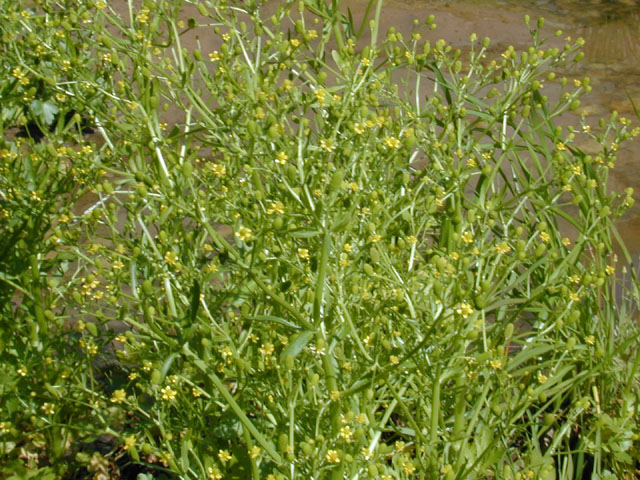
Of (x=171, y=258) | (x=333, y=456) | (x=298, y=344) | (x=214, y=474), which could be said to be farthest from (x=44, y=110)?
(x=333, y=456)

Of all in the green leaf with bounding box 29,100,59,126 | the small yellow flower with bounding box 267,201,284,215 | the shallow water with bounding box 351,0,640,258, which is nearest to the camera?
the small yellow flower with bounding box 267,201,284,215

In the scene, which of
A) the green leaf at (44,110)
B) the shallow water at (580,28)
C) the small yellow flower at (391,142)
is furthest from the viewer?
the shallow water at (580,28)

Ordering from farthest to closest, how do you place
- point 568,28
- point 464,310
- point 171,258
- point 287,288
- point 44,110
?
point 568,28
point 44,110
point 287,288
point 171,258
point 464,310

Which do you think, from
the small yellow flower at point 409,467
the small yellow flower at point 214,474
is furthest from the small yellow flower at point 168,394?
the small yellow flower at point 409,467

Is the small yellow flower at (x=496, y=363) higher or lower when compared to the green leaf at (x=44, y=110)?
higher

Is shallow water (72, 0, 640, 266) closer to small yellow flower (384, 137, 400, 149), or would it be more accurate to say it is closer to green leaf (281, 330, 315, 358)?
small yellow flower (384, 137, 400, 149)

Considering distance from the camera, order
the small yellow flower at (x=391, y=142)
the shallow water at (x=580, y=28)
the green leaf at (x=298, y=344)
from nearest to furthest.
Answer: the green leaf at (x=298, y=344) < the small yellow flower at (x=391, y=142) < the shallow water at (x=580, y=28)

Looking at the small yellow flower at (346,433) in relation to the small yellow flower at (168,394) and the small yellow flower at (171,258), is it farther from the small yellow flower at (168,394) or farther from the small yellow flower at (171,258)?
the small yellow flower at (171,258)

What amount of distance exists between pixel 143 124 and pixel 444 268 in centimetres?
87

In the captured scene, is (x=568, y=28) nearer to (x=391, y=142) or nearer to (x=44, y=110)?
(x=44, y=110)

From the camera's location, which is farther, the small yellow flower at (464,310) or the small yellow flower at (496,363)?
the small yellow flower at (496,363)

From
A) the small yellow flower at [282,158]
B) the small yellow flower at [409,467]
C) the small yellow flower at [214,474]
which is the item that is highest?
the small yellow flower at [282,158]

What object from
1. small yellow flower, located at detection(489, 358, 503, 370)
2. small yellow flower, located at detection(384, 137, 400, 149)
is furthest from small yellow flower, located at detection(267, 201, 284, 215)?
small yellow flower, located at detection(489, 358, 503, 370)

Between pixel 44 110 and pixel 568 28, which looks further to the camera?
pixel 568 28
